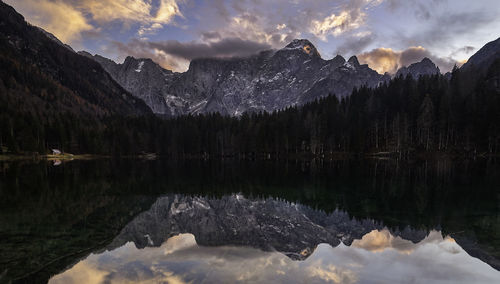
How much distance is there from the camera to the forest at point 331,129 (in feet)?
328

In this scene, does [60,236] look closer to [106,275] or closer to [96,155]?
[106,275]

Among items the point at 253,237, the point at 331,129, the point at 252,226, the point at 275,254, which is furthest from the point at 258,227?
the point at 331,129

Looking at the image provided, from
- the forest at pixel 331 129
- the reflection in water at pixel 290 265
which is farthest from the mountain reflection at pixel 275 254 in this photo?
the forest at pixel 331 129

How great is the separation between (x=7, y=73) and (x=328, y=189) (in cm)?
24097

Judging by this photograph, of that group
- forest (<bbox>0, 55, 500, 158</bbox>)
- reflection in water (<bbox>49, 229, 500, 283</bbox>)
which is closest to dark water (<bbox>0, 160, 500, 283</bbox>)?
reflection in water (<bbox>49, 229, 500, 283</bbox>)

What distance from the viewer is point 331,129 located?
125 metres

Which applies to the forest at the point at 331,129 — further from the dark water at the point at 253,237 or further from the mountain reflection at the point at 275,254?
the mountain reflection at the point at 275,254

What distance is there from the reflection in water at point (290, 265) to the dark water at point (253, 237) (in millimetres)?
45

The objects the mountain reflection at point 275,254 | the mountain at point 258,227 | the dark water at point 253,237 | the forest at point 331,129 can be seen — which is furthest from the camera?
the forest at point 331,129

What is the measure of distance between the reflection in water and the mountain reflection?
38 mm

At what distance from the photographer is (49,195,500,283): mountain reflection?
11.6 metres

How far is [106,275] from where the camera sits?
A: 1196 cm

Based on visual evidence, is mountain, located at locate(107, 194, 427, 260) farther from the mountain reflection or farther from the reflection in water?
the reflection in water

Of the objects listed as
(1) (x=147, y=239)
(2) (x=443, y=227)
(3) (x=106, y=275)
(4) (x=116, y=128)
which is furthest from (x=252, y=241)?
(4) (x=116, y=128)
